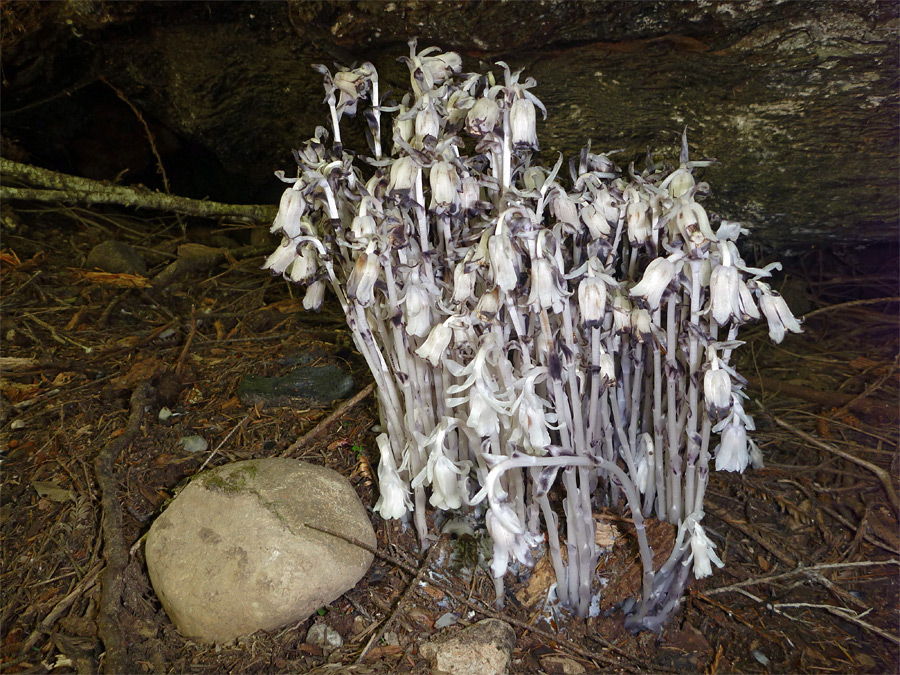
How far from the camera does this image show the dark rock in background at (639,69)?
2.11m

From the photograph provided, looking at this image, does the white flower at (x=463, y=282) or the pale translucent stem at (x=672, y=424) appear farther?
the pale translucent stem at (x=672, y=424)

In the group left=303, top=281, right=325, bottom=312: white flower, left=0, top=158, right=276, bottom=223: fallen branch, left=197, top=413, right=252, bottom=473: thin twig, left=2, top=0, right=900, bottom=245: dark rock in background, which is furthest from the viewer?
left=0, top=158, right=276, bottom=223: fallen branch

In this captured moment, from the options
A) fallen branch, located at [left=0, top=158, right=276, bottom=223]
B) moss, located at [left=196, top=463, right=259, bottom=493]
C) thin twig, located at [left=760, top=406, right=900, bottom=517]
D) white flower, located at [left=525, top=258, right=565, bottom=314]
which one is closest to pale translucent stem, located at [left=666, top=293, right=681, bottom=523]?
white flower, located at [left=525, top=258, right=565, bottom=314]

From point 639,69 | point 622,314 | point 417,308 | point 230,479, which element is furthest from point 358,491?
point 639,69

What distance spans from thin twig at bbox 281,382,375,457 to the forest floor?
4 centimetres

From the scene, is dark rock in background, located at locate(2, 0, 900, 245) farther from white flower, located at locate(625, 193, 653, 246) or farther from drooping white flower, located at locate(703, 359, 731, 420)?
drooping white flower, located at locate(703, 359, 731, 420)

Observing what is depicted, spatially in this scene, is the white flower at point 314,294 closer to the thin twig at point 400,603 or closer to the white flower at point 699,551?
the thin twig at point 400,603

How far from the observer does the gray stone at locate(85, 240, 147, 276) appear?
146 inches

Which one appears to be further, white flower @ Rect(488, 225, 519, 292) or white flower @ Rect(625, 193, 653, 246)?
white flower @ Rect(625, 193, 653, 246)

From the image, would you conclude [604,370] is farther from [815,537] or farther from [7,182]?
[7,182]

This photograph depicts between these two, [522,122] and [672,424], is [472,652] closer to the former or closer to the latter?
[672,424]

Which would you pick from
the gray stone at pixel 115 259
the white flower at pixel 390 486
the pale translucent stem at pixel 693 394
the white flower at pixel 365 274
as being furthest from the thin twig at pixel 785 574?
the gray stone at pixel 115 259

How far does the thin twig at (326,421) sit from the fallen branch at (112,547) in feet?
1.78

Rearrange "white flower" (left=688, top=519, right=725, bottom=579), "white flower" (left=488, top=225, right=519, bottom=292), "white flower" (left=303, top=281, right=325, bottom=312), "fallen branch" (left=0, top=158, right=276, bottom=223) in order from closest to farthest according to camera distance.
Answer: "white flower" (left=488, top=225, right=519, bottom=292) < "white flower" (left=688, top=519, right=725, bottom=579) < "white flower" (left=303, top=281, right=325, bottom=312) < "fallen branch" (left=0, top=158, right=276, bottom=223)
